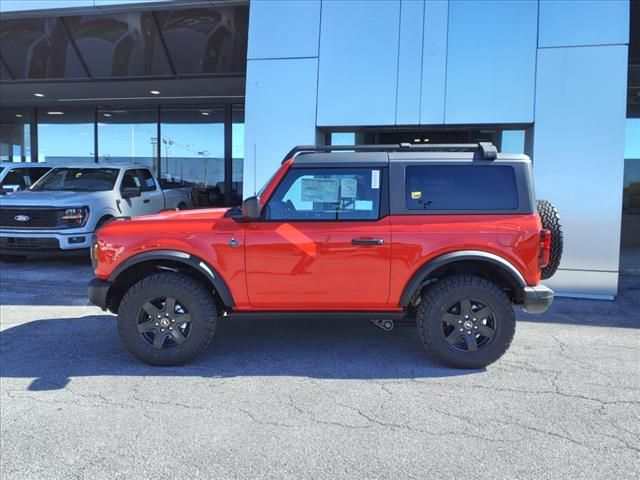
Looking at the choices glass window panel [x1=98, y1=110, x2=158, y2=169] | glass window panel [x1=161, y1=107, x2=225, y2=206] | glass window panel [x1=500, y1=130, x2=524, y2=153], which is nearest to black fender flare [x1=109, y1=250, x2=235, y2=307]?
glass window panel [x1=500, y1=130, x2=524, y2=153]

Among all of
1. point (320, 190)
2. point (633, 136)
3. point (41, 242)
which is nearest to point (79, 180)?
point (41, 242)

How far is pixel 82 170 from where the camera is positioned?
413 inches

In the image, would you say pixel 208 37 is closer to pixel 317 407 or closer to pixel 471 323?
pixel 471 323

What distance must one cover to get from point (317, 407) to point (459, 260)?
1681mm

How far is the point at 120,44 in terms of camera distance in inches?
424

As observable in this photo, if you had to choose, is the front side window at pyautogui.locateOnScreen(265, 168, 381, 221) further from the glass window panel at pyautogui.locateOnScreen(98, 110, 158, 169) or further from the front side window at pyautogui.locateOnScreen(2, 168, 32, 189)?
the glass window panel at pyautogui.locateOnScreen(98, 110, 158, 169)

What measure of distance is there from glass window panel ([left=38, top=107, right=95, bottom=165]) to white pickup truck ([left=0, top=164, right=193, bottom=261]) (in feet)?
21.0

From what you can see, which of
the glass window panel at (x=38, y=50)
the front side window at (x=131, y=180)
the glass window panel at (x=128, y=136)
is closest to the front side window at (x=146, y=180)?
the front side window at (x=131, y=180)

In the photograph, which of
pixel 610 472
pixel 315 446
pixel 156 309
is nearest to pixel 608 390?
pixel 610 472

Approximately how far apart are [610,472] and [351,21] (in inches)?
277

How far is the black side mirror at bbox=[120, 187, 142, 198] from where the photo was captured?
1023cm

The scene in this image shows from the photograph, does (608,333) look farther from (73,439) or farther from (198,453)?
(73,439)

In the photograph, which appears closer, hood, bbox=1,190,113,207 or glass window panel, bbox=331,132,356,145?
glass window panel, bbox=331,132,356,145

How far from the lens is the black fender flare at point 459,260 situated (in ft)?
14.2
